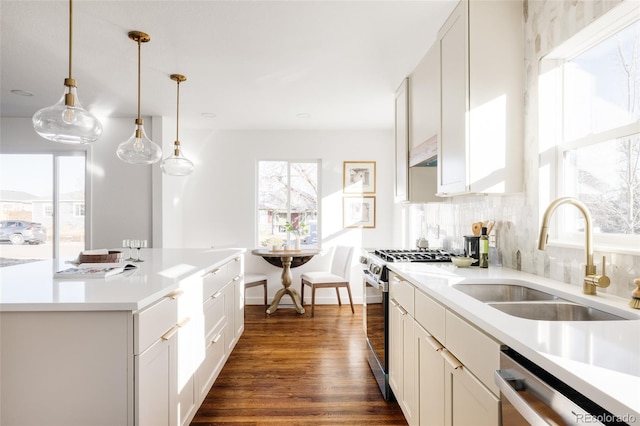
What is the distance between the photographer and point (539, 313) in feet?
4.39

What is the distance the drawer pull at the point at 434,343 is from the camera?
1.41 meters

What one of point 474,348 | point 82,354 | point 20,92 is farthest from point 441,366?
point 20,92

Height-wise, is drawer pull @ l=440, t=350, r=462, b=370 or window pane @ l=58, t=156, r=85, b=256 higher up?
window pane @ l=58, t=156, r=85, b=256

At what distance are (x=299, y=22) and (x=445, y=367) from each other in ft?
6.99

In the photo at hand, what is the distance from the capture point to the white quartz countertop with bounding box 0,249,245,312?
1.24 meters

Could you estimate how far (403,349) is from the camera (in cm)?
197

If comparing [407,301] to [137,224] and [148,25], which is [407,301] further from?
[137,224]

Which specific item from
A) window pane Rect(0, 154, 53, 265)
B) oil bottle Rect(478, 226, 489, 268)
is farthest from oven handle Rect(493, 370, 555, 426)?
window pane Rect(0, 154, 53, 265)

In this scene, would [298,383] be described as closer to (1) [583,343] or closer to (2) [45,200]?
(1) [583,343]

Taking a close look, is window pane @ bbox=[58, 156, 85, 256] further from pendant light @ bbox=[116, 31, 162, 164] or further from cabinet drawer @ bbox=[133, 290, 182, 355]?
cabinet drawer @ bbox=[133, 290, 182, 355]

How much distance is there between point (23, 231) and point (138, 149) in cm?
340

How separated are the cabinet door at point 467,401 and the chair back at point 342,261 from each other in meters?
3.14

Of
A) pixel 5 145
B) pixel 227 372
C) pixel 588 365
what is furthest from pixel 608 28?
pixel 5 145

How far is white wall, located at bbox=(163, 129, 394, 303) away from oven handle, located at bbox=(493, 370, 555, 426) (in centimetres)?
406
